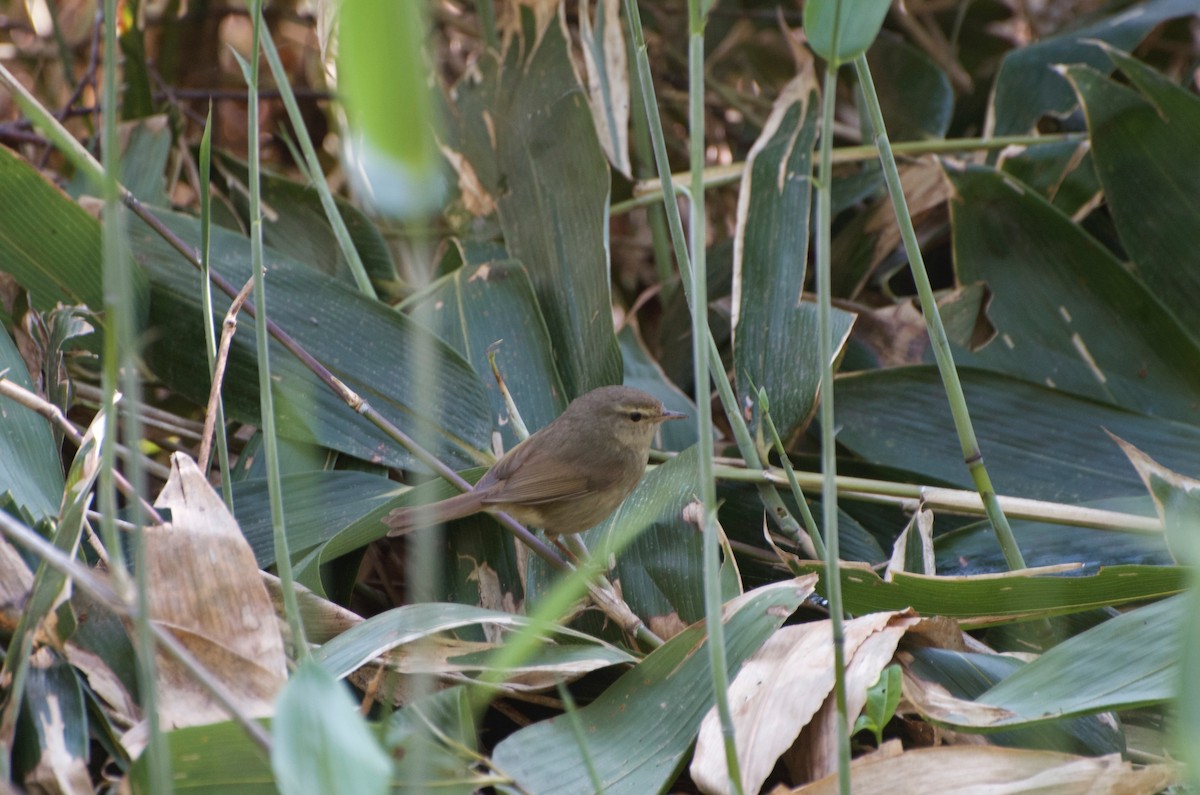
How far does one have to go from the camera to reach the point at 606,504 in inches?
98.0

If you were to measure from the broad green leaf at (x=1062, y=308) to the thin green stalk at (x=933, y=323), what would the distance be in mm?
790

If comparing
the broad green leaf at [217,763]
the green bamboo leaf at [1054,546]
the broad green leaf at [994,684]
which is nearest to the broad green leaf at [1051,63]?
the green bamboo leaf at [1054,546]

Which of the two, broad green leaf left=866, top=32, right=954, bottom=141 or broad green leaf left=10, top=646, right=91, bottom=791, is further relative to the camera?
broad green leaf left=866, top=32, right=954, bottom=141

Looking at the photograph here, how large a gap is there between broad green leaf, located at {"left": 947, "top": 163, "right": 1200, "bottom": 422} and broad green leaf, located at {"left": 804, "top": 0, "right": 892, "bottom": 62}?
1.64 metres

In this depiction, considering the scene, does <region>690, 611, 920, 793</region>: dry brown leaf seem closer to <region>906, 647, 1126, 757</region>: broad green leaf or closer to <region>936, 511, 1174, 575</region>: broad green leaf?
<region>906, 647, 1126, 757</region>: broad green leaf

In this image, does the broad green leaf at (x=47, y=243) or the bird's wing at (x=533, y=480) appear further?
the broad green leaf at (x=47, y=243)

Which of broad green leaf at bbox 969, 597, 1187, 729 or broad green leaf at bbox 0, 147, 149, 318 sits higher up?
broad green leaf at bbox 0, 147, 149, 318

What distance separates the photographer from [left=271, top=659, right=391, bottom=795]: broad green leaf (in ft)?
2.71

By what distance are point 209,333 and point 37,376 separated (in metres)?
0.84

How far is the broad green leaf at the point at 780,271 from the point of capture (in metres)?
2.36

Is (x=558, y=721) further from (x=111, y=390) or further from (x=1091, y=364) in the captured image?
(x=1091, y=364)

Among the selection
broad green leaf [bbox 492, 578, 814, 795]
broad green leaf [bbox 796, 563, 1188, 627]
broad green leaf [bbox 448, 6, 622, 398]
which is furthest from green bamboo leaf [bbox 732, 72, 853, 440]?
broad green leaf [bbox 492, 578, 814, 795]

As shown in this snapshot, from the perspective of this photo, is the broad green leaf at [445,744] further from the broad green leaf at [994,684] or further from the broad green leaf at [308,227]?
the broad green leaf at [308,227]

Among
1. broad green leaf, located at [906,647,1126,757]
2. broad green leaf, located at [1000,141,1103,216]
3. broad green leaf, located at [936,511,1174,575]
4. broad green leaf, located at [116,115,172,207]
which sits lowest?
broad green leaf, located at [906,647,1126,757]
